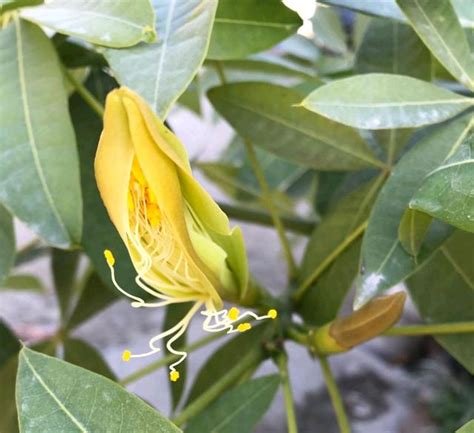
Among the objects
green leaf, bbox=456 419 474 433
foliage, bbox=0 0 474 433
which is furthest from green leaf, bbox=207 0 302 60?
green leaf, bbox=456 419 474 433

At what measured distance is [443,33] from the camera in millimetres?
339

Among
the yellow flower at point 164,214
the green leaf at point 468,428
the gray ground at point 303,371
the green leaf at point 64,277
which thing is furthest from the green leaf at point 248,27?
the gray ground at point 303,371

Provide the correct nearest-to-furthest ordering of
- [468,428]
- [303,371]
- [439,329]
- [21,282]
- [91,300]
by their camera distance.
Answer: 1. [468,428]
2. [439,329]
3. [91,300]
4. [21,282]
5. [303,371]

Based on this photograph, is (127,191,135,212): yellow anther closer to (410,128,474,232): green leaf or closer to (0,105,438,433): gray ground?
(410,128,474,232): green leaf

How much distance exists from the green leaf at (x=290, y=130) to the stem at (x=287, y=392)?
0.11 meters

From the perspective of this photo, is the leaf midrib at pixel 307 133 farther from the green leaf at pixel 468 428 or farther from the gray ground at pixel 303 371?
the gray ground at pixel 303 371

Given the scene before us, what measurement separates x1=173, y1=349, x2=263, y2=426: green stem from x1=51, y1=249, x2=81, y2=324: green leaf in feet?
0.85

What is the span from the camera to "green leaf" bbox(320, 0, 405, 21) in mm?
373

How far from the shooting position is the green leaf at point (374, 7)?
373mm

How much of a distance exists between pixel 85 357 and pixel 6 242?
24cm

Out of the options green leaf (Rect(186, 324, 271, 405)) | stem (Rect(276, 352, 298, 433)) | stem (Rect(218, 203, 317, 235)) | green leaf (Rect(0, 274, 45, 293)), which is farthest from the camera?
green leaf (Rect(0, 274, 45, 293))

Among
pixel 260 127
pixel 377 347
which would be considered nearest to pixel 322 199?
pixel 260 127

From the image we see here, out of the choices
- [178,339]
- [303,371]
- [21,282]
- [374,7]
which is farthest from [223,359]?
[303,371]

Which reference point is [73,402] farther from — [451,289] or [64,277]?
[64,277]
